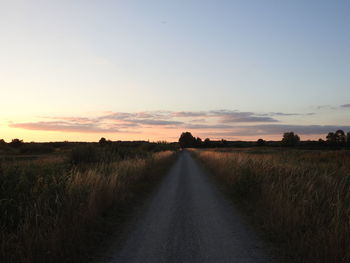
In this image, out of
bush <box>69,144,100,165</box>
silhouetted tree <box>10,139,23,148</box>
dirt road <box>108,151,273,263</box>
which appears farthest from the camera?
silhouetted tree <box>10,139,23,148</box>

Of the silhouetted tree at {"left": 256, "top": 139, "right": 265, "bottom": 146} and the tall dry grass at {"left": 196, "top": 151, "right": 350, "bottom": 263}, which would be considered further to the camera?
the silhouetted tree at {"left": 256, "top": 139, "right": 265, "bottom": 146}

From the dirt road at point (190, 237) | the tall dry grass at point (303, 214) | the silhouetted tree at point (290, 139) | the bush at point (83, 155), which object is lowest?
the dirt road at point (190, 237)

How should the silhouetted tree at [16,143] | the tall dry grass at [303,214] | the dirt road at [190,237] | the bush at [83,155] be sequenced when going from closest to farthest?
the tall dry grass at [303,214] → the dirt road at [190,237] → the bush at [83,155] → the silhouetted tree at [16,143]

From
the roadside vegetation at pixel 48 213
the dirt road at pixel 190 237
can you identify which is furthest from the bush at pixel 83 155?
the dirt road at pixel 190 237

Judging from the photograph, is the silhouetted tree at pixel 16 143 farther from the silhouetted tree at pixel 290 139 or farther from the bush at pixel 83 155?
the silhouetted tree at pixel 290 139

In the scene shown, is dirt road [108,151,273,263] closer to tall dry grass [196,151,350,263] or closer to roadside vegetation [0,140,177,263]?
tall dry grass [196,151,350,263]

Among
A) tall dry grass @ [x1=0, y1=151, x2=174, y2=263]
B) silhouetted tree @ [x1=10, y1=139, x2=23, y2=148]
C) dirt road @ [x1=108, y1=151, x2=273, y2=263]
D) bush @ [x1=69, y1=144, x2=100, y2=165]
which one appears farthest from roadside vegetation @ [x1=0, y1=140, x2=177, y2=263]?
silhouetted tree @ [x1=10, y1=139, x2=23, y2=148]

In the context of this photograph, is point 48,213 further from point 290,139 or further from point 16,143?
point 290,139

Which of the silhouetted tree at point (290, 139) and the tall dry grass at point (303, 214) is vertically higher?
the silhouetted tree at point (290, 139)

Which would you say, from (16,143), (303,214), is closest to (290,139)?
(16,143)

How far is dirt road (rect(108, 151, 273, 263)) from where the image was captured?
6.05 metres

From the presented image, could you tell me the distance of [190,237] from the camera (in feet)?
24.2

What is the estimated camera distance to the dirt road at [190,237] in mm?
6047

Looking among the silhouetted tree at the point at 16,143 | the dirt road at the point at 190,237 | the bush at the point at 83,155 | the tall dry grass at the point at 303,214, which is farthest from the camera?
the silhouetted tree at the point at 16,143
